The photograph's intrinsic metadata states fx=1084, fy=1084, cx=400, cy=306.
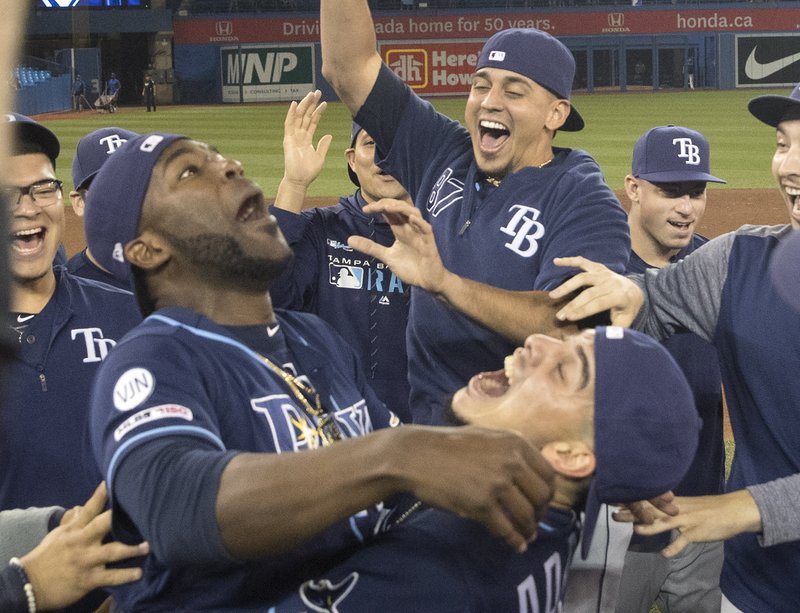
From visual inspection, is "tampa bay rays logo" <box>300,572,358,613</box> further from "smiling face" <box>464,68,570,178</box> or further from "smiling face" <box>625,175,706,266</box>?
"smiling face" <box>625,175,706,266</box>

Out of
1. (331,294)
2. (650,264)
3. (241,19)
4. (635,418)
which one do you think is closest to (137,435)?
(635,418)

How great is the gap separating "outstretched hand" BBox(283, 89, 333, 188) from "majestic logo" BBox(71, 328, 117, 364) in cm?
154

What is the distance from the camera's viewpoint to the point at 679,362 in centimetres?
421

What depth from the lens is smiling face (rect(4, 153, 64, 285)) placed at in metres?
3.52

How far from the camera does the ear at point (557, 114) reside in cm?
414

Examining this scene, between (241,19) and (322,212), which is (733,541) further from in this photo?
(241,19)

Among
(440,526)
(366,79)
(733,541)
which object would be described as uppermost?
(366,79)

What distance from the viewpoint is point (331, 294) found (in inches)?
189

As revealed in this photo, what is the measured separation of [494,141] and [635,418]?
7.15ft

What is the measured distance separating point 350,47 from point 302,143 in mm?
854

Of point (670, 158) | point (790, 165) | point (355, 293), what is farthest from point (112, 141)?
point (790, 165)

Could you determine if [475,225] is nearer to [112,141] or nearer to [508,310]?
[508,310]

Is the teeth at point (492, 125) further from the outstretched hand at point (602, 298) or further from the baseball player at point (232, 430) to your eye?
the baseball player at point (232, 430)

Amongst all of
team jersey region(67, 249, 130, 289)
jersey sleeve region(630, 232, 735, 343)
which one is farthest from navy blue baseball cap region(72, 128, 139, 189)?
jersey sleeve region(630, 232, 735, 343)
